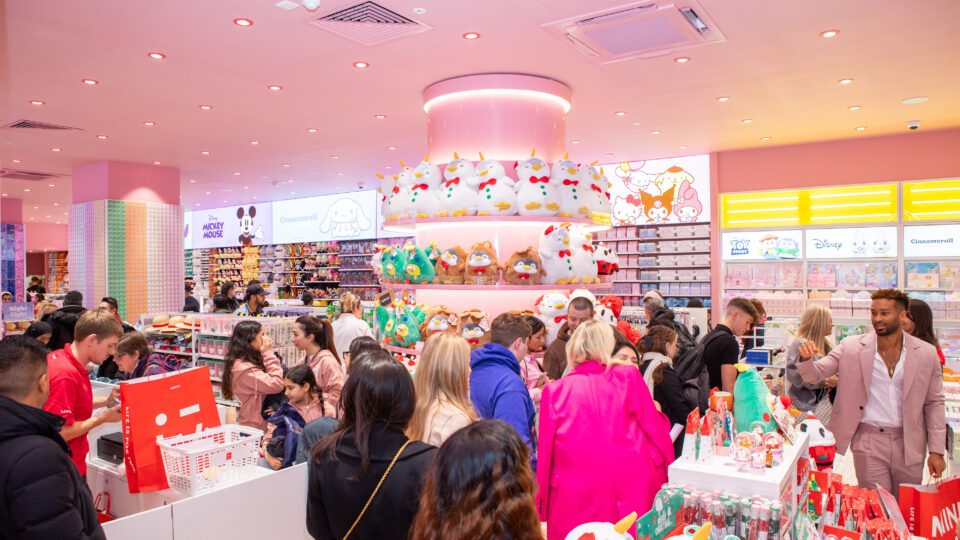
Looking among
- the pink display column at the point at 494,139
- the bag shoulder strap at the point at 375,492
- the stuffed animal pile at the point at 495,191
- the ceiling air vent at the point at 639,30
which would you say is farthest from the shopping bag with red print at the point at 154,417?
the ceiling air vent at the point at 639,30

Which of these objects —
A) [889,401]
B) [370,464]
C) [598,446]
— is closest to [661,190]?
[889,401]

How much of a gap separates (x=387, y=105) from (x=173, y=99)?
219 centimetres

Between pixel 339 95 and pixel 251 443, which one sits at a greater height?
pixel 339 95

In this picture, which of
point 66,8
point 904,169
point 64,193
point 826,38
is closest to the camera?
point 66,8

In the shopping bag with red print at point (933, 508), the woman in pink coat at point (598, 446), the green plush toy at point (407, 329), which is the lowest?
the shopping bag with red print at point (933, 508)

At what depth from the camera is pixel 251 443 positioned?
2885mm

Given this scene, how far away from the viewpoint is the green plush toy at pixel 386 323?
5418 mm

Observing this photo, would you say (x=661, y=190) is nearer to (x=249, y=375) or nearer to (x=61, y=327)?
(x=249, y=375)

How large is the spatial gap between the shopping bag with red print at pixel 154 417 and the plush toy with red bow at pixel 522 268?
279 centimetres

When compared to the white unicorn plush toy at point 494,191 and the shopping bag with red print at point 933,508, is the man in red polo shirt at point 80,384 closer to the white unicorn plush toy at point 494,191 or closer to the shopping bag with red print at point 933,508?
the white unicorn plush toy at point 494,191

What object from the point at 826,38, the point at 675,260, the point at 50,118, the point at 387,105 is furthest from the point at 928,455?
the point at 50,118

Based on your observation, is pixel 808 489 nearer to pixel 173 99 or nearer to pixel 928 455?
pixel 928 455

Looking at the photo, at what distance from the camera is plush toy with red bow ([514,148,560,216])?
17.1 ft

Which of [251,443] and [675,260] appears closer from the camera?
[251,443]
